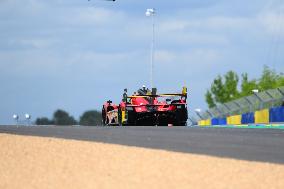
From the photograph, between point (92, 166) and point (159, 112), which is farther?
point (159, 112)

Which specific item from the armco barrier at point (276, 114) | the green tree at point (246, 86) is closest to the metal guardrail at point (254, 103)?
the armco barrier at point (276, 114)

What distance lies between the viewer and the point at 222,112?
153ft

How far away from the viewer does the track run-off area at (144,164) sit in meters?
10.8

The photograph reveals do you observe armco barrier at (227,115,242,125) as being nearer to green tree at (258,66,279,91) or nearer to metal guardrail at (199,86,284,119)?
metal guardrail at (199,86,284,119)

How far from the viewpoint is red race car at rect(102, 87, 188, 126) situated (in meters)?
36.2

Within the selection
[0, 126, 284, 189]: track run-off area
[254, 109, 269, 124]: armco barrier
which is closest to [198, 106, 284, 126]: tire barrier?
[254, 109, 269, 124]: armco barrier

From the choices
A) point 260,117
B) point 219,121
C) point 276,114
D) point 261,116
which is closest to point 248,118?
point 260,117

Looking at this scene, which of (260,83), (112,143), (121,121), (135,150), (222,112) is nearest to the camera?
(135,150)

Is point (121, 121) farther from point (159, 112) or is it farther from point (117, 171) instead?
point (117, 171)

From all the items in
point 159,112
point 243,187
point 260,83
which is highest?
point 260,83

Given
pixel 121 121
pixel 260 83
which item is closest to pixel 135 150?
pixel 121 121

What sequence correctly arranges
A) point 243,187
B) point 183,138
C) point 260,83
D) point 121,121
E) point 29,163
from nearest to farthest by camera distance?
1. point 243,187
2. point 29,163
3. point 183,138
4. point 121,121
5. point 260,83

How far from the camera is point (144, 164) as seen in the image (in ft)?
40.9

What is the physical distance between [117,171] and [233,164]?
66.1 inches
